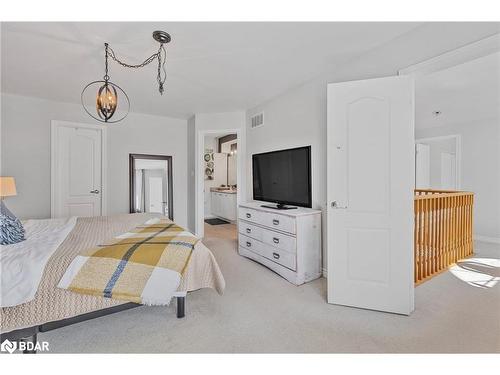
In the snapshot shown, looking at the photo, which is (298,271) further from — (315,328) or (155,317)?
(155,317)

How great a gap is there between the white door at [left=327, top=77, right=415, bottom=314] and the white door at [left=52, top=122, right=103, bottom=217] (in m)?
3.88

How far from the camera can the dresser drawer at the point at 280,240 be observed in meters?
2.67

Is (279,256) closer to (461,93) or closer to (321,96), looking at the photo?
(321,96)

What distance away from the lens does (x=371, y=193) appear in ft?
6.86

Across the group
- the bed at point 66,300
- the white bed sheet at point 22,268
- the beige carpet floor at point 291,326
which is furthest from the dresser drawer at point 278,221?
the white bed sheet at point 22,268

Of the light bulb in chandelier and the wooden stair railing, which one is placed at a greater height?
the light bulb in chandelier

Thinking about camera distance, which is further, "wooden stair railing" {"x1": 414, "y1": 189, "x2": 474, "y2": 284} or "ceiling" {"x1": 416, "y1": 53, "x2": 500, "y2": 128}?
"ceiling" {"x1": 416, "y1": 53, "x2": 500, "y2": 128}

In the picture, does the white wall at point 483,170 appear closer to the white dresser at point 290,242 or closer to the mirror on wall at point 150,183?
the white dresser at point 290,242

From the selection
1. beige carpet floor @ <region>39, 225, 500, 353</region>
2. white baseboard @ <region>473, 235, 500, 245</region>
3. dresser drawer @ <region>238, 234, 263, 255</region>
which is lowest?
beige carpet floor @ <region>39, 225, 500, 353</region>

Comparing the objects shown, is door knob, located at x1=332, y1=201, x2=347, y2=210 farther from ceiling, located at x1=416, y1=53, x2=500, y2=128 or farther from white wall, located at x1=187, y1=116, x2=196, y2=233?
white wall, located at x1=187, y1=116, x2=196, y2=233

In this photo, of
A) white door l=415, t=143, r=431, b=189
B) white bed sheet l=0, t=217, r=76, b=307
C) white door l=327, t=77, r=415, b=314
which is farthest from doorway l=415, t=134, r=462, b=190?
white bed sheet l=0, t=217, r=76, b=307

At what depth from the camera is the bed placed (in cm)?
141

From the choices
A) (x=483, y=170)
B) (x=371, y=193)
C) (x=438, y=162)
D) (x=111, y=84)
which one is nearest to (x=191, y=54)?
(x=111, y=84)

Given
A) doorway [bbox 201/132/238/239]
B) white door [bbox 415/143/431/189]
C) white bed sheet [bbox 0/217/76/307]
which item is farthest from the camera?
doorway [bbox 201/132/238/239]
